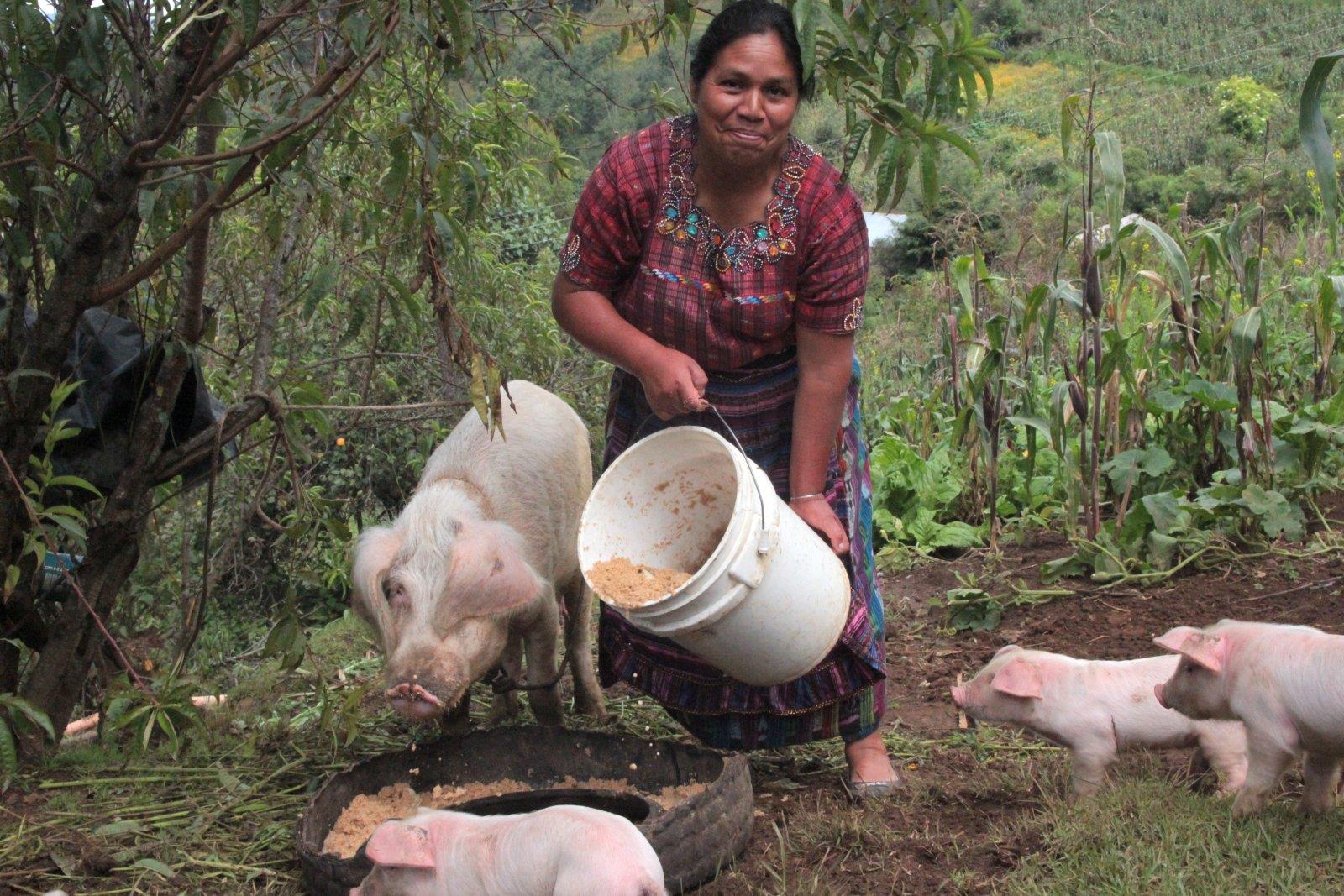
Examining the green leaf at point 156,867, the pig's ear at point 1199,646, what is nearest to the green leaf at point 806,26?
the pig's ear at point 1199,646

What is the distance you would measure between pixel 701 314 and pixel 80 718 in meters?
2.96

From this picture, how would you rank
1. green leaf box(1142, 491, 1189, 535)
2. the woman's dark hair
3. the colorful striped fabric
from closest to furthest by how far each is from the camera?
the woman's dark hair
the colorful striped fabric
green leaf box(1142, 491, 1189, 535)

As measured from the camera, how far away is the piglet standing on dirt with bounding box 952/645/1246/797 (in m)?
3.56

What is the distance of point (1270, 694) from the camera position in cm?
308

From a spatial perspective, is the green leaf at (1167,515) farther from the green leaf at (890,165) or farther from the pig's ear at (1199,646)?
the green leaf at (890,165)

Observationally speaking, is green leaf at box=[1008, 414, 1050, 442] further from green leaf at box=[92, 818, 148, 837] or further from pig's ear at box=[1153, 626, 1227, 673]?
green leaf at box=[92, 818, 148, 837]

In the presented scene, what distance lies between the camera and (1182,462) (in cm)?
558

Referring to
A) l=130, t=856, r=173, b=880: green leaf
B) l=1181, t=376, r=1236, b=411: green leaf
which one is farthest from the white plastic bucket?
l=1181, t=376, r=1236, b=411: green leaf

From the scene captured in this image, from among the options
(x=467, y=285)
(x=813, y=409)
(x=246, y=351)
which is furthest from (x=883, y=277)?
(x=813, y=409)

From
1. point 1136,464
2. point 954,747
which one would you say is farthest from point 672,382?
point 1136,464

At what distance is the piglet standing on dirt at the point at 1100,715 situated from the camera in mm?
3562

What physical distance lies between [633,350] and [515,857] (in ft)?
4.29

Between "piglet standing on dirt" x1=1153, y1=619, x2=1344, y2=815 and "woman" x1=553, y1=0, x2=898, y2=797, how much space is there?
0.96 metres

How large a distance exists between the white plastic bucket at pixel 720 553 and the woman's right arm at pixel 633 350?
0.32 feet
